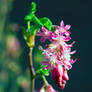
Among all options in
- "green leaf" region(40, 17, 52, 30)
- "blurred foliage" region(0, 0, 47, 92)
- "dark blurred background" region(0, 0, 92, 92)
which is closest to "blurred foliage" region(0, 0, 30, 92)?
"blurred foliage" region(0, 0, 47, 92)

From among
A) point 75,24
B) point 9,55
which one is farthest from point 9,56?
point 75,24

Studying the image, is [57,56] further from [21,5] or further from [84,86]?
[21,5]

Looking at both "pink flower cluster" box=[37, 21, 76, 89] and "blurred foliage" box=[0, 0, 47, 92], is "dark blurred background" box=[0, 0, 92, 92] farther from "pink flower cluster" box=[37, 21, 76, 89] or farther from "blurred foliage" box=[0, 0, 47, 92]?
"pink flower cluster" box=[37, 21, 76, 89]

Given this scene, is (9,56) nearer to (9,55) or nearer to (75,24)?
(9,55)

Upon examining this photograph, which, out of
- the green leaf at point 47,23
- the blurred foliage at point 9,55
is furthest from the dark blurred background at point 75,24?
the green leaf at point 47,23

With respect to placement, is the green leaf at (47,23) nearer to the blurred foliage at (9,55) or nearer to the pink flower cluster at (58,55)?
the pink flower cluster at (58,55)

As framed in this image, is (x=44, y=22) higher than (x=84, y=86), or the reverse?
(x=44, y=22)

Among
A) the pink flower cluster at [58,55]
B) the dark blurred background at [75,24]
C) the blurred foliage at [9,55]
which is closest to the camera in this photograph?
the pink flower cluster at [58,55]

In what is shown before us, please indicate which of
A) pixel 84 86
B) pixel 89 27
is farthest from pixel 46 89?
pixel 89 27
